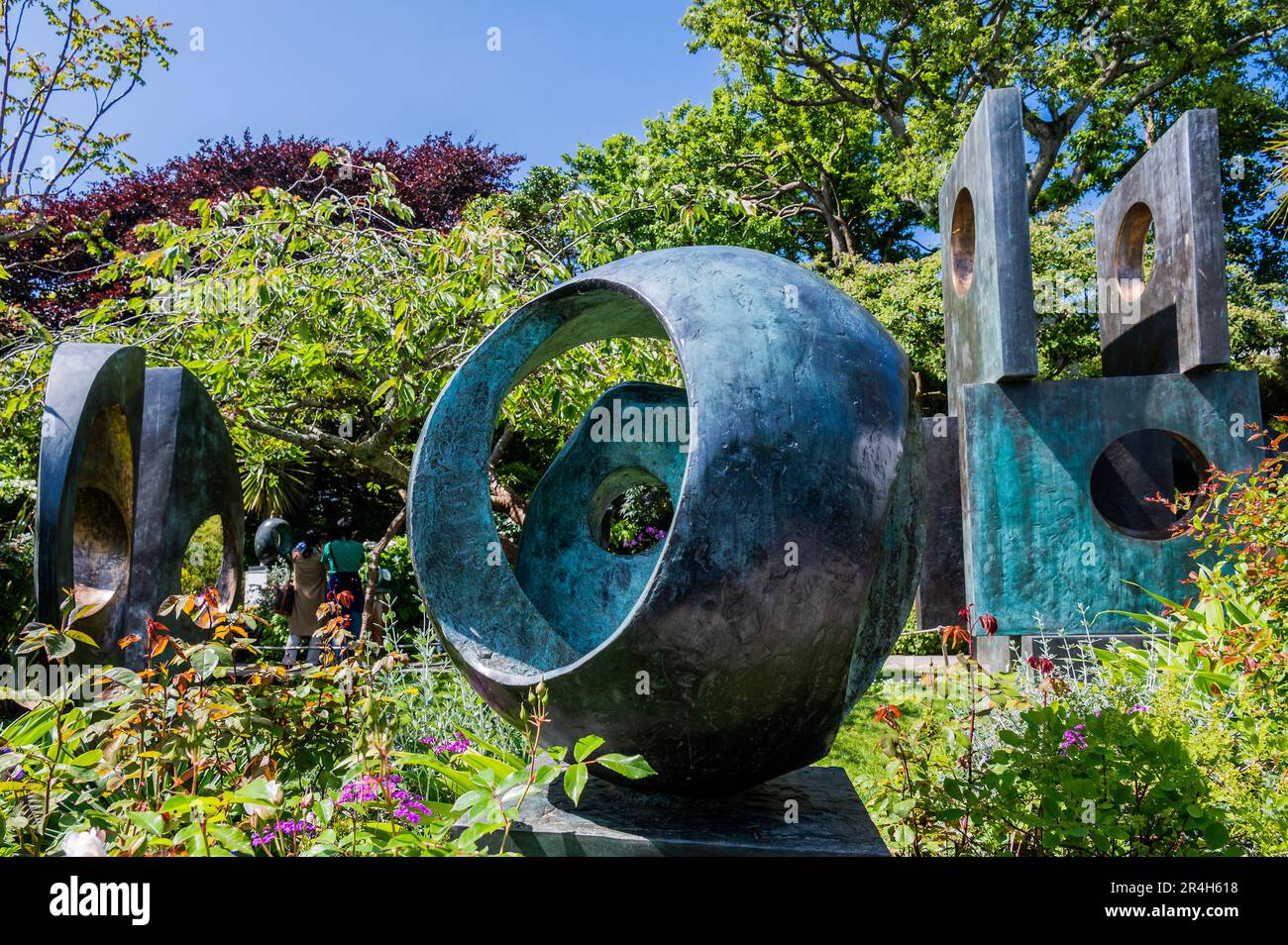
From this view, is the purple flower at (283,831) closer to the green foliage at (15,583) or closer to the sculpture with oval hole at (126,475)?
the sculpture with oval hole at (126,475)

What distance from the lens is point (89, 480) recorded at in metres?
5.33

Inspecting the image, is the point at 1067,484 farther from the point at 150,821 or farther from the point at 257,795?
the point at 150,821

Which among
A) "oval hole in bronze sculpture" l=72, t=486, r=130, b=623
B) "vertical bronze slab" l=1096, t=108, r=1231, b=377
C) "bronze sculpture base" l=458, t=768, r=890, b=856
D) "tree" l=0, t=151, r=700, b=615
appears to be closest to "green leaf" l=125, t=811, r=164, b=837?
"bronze sculpture base" l=458, t=768, r=890, b=856

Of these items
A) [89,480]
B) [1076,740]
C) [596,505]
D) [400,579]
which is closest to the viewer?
[1076,740]

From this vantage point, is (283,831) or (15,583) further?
(15,583)

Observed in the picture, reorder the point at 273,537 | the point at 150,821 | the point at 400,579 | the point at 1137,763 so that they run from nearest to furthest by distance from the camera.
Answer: the point at 150,821 → the point at 1137,763 → the point at 273,537 → the point at 400,579

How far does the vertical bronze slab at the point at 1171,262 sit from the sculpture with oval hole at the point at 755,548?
636 cm

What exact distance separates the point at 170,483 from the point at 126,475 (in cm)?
26

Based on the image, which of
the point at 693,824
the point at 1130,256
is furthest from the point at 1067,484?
the point at 693,824

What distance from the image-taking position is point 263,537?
9.50 m

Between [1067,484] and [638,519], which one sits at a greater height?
[1067,484]

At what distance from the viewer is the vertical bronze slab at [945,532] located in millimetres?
9055

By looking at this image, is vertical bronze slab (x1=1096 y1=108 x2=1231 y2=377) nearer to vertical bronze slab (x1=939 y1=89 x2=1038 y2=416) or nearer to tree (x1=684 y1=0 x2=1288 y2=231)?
vertical bronze slab (x1=939 y1=89 x2=1038 y2=416)
